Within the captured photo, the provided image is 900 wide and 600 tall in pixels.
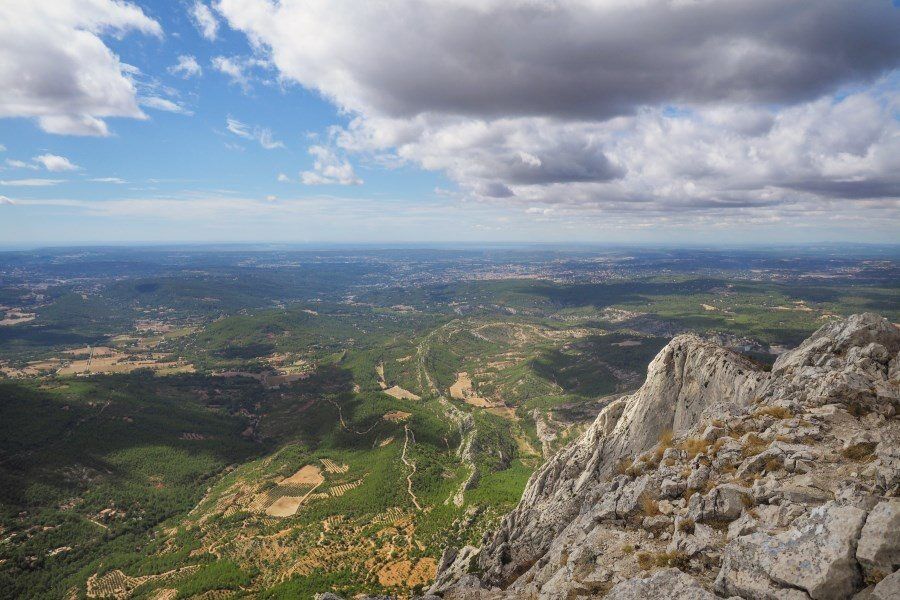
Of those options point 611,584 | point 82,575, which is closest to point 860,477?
point 611,584

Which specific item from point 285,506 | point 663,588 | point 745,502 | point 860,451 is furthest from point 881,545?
point 285,506

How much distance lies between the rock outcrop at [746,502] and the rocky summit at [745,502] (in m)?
0.07

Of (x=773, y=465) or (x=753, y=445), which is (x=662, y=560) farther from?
(x=753, y=445)

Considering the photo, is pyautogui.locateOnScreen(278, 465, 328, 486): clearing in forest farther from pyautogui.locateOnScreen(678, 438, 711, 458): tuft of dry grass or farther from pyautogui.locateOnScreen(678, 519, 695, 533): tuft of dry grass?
pyautogui.locateOnScreen(678, 519, 695, 533): tuft of dry grass

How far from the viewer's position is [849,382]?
26.6 metres

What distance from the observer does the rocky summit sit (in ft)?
44.0

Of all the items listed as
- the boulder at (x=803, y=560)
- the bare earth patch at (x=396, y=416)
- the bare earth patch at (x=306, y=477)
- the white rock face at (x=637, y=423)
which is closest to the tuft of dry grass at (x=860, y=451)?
the boulder at (x=803, y=560)

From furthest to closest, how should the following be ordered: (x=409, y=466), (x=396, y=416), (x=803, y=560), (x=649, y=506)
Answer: (x=396, y=416)
(x=409, y=466)
(x=649, y=506)
(x=803, y=560)

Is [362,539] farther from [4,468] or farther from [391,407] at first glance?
[4,468]

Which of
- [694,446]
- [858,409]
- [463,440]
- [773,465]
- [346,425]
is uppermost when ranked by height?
[858,409]

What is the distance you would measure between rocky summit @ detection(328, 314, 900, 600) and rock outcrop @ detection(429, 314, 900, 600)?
2.6 inches

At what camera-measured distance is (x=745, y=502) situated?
62.0 feet

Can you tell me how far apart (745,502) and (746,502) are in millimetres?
45

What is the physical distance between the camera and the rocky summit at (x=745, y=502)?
1341cm
